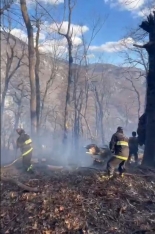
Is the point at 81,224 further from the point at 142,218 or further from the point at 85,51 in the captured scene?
the point at 85,51

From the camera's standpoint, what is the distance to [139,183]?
30.6 ft

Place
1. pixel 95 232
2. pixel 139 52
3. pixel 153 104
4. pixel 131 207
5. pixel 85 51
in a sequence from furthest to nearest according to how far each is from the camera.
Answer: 1. pixel 85 51
2. pixel 139 52
3. pixel 153 104
4. pixel 131 207
5. pixel 95 232

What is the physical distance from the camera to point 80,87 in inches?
1537

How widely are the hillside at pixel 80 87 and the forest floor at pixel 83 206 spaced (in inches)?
704

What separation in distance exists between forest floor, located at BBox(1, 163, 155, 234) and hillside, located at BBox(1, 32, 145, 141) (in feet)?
58.7

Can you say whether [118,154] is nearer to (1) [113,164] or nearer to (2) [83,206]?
(1) [113,164]

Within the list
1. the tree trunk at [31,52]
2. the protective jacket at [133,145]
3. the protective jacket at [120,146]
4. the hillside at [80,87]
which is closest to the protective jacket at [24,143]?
the protective jacket at [120,146]

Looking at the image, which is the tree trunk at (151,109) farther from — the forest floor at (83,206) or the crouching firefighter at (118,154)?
the crouching firefighter at (118,154)

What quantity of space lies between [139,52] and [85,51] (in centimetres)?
602

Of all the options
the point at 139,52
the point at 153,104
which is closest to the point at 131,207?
the point at 153,104

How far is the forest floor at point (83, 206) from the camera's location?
300 inches

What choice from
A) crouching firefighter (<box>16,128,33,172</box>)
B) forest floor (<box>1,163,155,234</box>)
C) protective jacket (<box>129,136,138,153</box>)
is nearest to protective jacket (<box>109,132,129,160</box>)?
forest floor (<box>1,163,155,234</box>)

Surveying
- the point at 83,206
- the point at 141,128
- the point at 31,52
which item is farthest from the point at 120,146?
the point at 31,52

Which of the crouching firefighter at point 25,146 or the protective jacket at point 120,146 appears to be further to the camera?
the crouching firefighter at point 25,146
